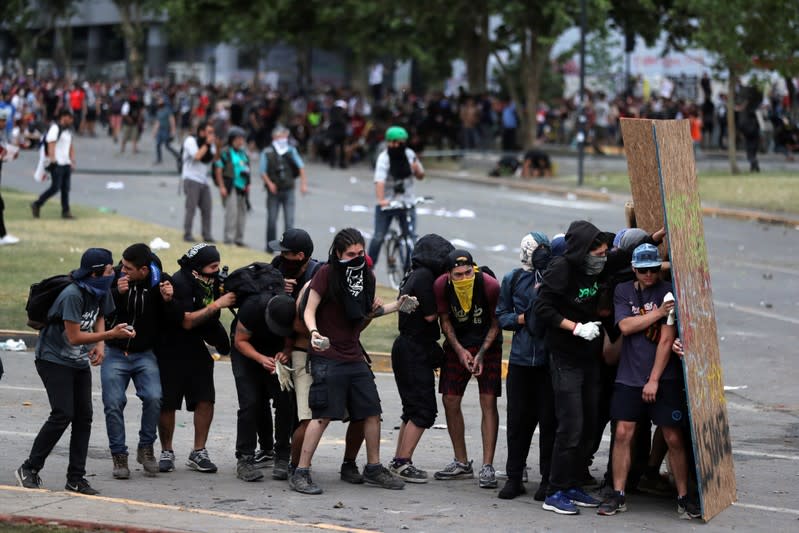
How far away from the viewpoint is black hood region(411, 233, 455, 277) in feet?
30.3

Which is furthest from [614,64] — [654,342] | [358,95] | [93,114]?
[654,342]

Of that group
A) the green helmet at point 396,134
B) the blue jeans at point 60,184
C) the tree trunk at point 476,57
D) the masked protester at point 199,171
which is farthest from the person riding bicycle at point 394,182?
the tree trunk at point 476,57

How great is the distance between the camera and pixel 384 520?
323 inches

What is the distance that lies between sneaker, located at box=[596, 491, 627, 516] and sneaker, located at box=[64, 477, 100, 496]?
9.80 feet

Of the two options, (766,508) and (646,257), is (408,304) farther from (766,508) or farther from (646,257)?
(766,508)

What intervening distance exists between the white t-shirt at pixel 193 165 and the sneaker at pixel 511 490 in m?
12.5

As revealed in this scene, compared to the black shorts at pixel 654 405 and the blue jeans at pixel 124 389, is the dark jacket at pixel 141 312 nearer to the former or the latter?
the blue jeans at pixel 124 389

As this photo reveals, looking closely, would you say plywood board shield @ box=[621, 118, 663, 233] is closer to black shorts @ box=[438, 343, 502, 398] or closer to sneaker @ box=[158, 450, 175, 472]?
black shorts @ box=[438, 343, 502, 398]

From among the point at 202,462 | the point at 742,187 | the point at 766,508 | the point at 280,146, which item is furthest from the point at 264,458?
the point at 742,187

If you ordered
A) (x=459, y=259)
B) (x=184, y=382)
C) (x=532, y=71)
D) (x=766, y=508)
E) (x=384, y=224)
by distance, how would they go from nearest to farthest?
(x=766, y=508), (x=459, y=259), (x=184, y=382), (x=384, y=224), (x=532, y=71)

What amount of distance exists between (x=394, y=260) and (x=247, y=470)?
8595mm

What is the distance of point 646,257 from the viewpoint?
27.0 ft

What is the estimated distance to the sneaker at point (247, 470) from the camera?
30.1ft

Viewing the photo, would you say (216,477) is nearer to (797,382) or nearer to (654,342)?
(654,342)
